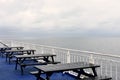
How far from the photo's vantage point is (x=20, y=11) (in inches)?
691

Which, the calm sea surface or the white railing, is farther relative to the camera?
the calm sea surface

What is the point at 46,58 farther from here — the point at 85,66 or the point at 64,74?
the point at 85,66

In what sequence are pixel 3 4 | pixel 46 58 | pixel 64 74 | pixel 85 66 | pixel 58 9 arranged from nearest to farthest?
pixel 85 66 < pixel 64 74 < pixel 46 58 < pixel 3 4 < pixel 58 9

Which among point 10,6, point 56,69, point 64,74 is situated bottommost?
point 64,74

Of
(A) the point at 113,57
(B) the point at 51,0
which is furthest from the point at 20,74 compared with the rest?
(B) the point at 51,0

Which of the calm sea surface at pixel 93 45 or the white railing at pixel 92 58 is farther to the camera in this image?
the calm sea surface at pixel 93 45

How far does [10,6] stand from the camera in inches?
554

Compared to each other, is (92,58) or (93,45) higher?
(92,58)

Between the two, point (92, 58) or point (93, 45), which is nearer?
point (92, 58)

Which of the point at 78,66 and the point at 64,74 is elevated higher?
the point at 78,66

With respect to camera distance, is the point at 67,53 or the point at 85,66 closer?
the point at 85,66

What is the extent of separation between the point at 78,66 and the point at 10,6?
33.0ft

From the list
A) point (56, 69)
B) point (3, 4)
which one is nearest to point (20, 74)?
point (56, 69)

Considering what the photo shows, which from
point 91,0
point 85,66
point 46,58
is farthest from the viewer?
point 91,0
